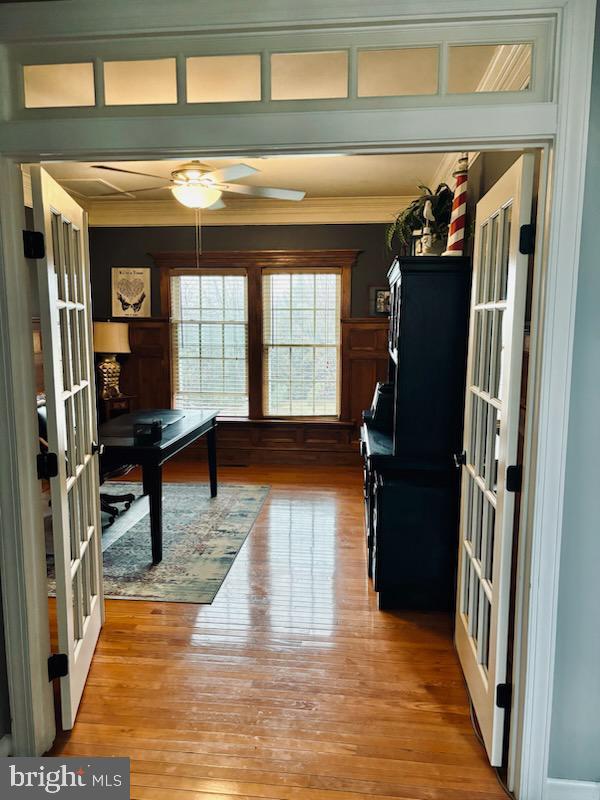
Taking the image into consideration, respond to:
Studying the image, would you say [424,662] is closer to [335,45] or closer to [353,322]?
[335,45]

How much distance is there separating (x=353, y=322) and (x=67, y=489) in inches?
178

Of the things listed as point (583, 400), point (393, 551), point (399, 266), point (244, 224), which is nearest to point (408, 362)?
point (399, 266)

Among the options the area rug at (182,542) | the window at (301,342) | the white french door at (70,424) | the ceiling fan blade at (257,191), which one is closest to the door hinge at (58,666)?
the white french door at (70,424)

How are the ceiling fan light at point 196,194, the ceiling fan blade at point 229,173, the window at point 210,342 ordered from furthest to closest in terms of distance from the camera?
the window at point 210,342, the ceiling fan light at point 196,194, the ceiling fan blade at point 229,173

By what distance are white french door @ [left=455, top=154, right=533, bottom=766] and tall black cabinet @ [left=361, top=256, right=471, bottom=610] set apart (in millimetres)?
418

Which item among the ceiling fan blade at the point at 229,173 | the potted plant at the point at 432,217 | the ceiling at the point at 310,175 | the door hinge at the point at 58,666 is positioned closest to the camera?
the door hinge at the point at 58,666

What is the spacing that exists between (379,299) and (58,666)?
16.3ft

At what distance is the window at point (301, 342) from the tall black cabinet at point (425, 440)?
11.0 ft

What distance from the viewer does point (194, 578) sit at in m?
3.58

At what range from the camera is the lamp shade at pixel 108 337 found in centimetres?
595

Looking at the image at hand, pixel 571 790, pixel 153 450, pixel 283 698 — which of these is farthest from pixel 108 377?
pixel 571 790

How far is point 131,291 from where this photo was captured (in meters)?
6.58

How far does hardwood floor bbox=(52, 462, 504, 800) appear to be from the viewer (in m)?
1.99

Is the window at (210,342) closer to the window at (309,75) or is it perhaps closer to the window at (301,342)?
the window at (301,342)
